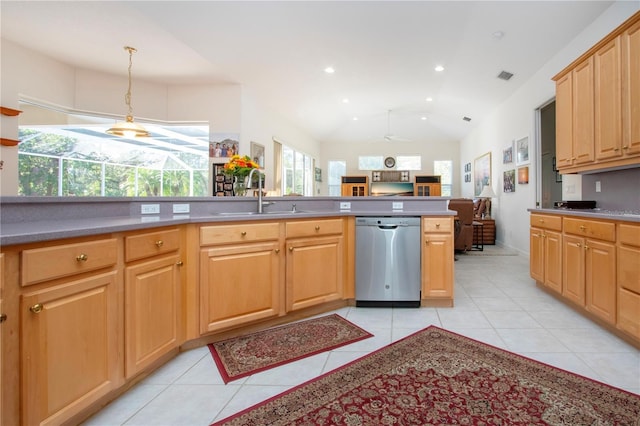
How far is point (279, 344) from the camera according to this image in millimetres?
1999

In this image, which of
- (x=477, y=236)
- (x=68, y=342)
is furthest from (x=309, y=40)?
(x=477, y=236)

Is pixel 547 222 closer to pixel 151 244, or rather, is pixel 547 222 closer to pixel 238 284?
pixel 238 284

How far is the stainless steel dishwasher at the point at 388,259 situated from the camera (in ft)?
8.54

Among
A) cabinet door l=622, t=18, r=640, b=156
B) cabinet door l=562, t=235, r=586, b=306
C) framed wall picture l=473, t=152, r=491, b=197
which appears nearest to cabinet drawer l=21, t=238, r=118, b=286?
cabinet door l=562, t=235, r=586, b=306

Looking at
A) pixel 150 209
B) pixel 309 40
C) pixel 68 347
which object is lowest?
pixel 68 347

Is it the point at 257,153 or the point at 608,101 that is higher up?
the point at 257,153

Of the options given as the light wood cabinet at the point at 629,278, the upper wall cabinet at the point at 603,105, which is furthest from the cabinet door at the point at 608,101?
the light wood cabinet at the point at 629,278

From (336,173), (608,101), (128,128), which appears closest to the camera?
(608,101)

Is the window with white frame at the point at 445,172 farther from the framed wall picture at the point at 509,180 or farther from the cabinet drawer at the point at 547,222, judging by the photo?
the cabinet drawer at the point at 547,222

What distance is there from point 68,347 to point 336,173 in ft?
31.8

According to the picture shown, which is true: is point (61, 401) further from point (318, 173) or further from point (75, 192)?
point (318, 173)

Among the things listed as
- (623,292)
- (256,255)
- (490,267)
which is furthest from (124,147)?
(623,292)

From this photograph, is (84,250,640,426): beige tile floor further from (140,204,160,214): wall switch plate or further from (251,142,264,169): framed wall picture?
(251,142,264,169): framed wall picture

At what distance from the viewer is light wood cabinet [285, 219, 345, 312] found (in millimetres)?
2299
